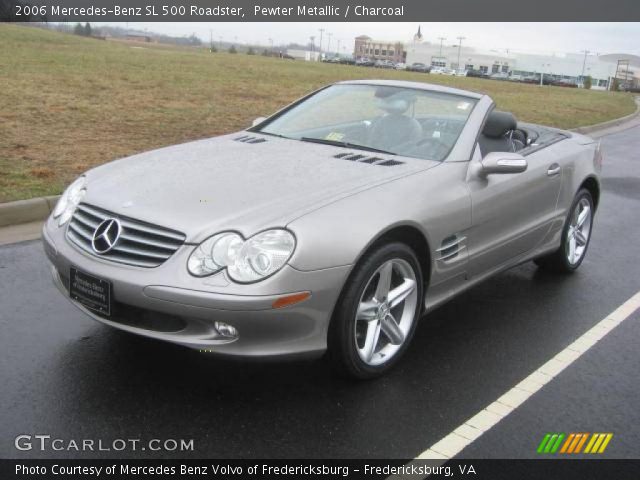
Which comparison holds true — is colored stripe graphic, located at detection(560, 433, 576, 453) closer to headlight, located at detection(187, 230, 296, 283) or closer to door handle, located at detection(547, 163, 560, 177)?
headlight, located at detection(187, 230, 296, 283)

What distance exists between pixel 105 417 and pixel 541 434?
1.96m

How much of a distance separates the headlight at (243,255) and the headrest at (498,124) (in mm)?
2420

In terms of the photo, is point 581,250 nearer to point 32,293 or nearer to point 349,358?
point 349,358

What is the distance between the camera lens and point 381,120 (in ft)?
15.1

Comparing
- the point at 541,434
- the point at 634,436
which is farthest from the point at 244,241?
the point at 634,436

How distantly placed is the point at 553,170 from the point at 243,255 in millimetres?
2781

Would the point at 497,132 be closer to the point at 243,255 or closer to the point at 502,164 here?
the point at 502,164

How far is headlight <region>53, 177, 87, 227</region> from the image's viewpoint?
11.8 ft

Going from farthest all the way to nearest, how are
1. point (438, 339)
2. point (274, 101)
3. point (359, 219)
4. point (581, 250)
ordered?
point (274, 101), point (581, 250), point (438, 339), point (359, 219)

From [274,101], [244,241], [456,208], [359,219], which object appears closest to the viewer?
[244,241]

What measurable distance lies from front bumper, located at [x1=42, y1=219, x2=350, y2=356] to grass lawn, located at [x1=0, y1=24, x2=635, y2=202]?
12.5 feet

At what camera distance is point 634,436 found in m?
3.21

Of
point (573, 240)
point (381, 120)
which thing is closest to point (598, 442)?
point (381, 120)

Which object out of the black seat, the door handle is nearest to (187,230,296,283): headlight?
the black seat
